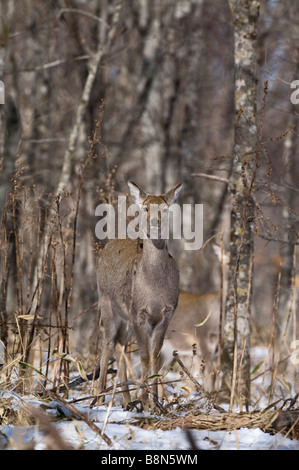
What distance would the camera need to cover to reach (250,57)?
7.07 m

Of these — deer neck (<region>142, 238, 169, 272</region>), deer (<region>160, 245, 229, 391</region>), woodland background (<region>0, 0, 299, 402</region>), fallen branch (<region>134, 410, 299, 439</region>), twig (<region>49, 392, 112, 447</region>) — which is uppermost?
woodland background (<region>0, 0, 299, 402</region>)

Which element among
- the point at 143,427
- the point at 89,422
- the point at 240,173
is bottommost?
the point at 143,427

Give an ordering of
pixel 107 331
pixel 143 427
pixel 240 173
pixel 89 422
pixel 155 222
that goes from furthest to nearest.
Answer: pixel 240 173 → pixel 107 331 → pixel 155 222 → pixel 143 427 → pixel 89 422

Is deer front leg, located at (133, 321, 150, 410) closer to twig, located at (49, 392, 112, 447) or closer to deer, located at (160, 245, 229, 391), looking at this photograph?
twig, located at (49, 392, 112, 447)

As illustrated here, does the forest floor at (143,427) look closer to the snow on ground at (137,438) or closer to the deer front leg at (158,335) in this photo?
the snow on ground at (137,438)

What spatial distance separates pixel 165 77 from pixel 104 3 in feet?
8.71

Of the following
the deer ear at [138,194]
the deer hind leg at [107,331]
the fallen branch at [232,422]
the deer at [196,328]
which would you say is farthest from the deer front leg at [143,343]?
the deer at [196,328]

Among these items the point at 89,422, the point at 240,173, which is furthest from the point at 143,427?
the point at 240,173

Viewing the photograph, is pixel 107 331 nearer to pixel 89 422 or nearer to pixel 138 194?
pixel 138 194

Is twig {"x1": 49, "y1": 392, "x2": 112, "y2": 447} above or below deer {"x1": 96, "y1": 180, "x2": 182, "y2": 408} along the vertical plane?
below

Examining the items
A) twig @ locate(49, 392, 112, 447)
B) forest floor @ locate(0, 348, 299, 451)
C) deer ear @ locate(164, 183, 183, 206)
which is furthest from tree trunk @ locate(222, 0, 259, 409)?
twig @ locate(49, 392, 112, 447)

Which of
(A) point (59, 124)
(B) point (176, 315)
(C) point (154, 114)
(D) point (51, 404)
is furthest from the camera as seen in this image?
(A) point (59, 124)
